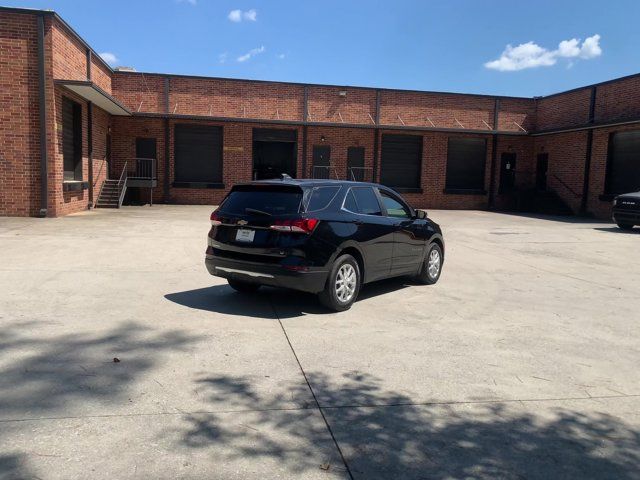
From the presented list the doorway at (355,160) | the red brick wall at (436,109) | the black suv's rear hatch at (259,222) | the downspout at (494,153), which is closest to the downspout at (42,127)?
the black suv's rear hatch at (259,222)

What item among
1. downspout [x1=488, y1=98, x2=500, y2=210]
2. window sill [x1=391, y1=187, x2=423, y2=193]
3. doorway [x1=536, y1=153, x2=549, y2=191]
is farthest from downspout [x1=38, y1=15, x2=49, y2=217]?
doorway [x1=536, y1=153, x2=549, y2=191]

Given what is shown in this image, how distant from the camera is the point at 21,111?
1593 centimetres

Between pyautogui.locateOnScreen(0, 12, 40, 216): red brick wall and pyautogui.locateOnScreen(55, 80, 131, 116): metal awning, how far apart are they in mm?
1013

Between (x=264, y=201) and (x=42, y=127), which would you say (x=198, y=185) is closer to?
(x=42, y=127)

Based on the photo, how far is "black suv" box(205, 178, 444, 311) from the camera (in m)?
6.32

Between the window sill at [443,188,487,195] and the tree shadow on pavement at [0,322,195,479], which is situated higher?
the window sill at [443,188,487,195]

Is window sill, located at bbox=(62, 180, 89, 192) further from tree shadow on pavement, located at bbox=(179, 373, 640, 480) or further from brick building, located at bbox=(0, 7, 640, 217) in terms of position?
tree shadow on pavement, located at bbox=(179, 373, 640, 480)

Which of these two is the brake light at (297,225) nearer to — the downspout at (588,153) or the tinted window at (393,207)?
the tinted window at (393,207)

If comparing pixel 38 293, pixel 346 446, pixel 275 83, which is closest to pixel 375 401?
pixel 346 446

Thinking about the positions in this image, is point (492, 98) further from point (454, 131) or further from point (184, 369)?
point (184, 369)

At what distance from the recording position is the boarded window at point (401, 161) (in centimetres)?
2762

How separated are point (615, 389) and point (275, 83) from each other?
76.9ft

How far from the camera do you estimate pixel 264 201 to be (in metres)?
6.70

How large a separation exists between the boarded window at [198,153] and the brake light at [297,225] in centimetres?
2032
